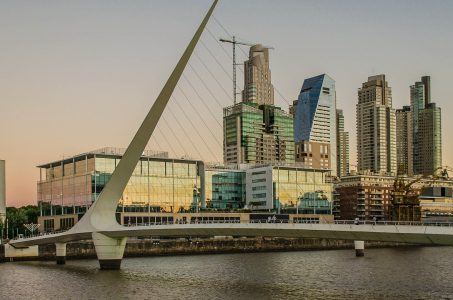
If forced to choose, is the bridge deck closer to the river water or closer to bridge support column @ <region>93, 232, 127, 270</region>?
bridge support column @ <region>93, 232, 127, 270</region>

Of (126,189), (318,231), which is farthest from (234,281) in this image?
(126,189)

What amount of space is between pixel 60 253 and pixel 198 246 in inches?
906

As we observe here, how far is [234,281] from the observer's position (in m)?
45.8

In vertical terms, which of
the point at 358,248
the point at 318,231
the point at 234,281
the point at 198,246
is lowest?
the point at 198,246

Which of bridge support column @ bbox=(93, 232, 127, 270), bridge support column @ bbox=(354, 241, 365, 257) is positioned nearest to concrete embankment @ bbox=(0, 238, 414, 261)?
bridge support column @ bbox=(354, 241, 365, 257)

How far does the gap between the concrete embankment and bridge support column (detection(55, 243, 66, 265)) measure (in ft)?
13.7

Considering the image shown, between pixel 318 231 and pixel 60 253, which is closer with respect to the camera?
pixel 318 231

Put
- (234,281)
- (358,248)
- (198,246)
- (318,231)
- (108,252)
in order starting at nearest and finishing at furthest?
(318,231) < (234,281) < (108,252) < (358,248) < (198,246)

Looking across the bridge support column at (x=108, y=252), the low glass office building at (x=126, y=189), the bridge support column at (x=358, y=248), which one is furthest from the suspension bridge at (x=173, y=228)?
the low glass office building at (x=126, y=189)

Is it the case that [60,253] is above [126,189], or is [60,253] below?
below

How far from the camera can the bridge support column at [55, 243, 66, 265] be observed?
66.0m

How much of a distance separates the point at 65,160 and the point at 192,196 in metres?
20.5

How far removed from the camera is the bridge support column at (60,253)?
66.0m

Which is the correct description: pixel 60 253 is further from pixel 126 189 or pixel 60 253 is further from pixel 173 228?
pixel 126 189
